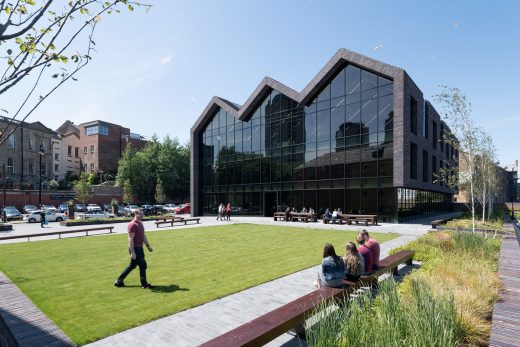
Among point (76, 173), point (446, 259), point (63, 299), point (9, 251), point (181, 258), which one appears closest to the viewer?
point (63, 299)

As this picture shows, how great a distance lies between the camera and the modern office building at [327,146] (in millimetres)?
25828

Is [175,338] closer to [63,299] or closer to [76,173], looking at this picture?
[63,299]

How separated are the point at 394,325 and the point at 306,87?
28.0 meters

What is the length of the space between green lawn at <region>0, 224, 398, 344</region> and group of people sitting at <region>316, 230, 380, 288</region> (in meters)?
2.57

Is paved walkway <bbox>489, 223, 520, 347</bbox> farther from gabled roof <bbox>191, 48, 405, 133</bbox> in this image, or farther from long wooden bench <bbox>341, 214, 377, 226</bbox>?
gabled roof <bbox>191, 48, 405, 133</bbox>

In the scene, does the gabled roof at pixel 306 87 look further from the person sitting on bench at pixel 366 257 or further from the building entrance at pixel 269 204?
the person sitting on bench at pixel 366 257


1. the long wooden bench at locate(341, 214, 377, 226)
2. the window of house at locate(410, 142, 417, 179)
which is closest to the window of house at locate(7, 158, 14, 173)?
the long wooden bench at locate(341, 214, 377, 226)

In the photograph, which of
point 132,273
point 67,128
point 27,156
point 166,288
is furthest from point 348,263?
point 67,128

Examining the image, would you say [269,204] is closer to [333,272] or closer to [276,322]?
[333,272]

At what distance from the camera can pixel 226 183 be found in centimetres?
3784

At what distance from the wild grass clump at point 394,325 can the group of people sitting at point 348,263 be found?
70.3 inches

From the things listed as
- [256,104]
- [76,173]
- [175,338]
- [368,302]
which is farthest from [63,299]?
[76,173]

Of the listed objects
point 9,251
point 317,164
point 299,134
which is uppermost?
point 299,134

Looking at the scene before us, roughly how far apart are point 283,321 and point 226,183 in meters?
33.6
